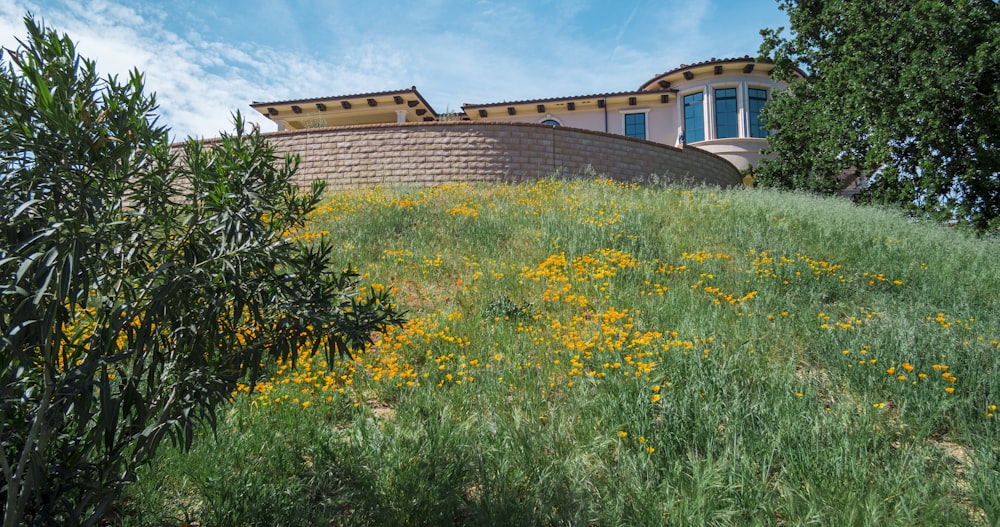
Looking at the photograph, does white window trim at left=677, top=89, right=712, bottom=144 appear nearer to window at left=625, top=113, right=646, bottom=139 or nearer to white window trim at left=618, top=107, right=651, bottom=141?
white window trim at left=618, top=107, right=651, bottom=141

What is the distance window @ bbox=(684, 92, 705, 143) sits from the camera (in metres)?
23.3

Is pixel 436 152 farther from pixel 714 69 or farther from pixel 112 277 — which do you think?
pixel 714 69

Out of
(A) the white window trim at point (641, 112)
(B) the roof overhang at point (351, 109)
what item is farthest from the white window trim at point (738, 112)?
(B) the roof overhang at point (351, 109)

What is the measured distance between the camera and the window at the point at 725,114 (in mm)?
22922

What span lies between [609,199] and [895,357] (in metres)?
7.07

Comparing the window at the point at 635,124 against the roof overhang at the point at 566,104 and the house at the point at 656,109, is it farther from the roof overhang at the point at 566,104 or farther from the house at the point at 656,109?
the roof overhang at the point at 566,104

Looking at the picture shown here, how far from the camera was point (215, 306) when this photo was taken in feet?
6.48

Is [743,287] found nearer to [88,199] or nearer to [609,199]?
[609,199]

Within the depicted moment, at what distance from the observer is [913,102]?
39.1 feet

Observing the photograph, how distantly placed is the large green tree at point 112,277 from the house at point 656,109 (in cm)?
2010

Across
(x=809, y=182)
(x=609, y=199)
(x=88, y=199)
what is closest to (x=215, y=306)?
(x=88, y=199)

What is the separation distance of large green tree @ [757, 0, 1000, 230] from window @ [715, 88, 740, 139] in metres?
6.59

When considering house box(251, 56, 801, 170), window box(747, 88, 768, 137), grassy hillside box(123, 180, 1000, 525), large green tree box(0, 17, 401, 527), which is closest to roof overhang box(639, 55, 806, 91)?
house box(251, 56, 801, 170)

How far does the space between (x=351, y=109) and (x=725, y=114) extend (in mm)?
17535
